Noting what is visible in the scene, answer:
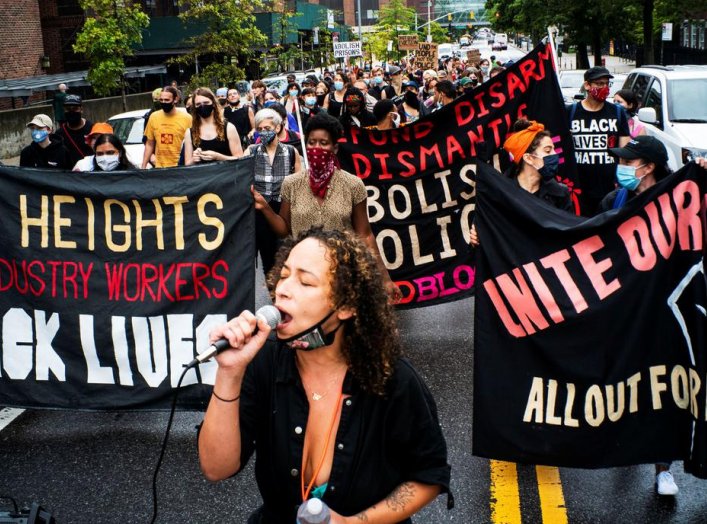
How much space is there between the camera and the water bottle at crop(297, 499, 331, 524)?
87.2 inches

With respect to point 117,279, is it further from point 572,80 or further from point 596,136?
point 572,80

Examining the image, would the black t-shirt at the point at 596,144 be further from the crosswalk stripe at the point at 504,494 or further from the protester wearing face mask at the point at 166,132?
the protester wearing face mask at the point at 166,132

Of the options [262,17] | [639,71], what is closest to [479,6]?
[262,17]

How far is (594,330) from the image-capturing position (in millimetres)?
4238

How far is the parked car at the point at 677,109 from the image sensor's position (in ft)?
37.9

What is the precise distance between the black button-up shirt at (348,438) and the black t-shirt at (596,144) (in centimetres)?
621

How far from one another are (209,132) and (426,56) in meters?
17.2

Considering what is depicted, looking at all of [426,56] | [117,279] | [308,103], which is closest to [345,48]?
[426,56]

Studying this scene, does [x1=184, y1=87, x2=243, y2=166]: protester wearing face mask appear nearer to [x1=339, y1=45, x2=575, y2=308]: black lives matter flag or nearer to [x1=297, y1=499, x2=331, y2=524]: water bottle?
[x1=339, y1=45, x2=575, y2=308]: black lives matter flag

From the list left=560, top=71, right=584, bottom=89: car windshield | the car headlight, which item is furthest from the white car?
left=560, top=71, right=584, bottom=89: car windshield

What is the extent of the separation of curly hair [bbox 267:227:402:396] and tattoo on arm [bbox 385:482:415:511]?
10.7 inches

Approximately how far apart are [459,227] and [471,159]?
535 mm

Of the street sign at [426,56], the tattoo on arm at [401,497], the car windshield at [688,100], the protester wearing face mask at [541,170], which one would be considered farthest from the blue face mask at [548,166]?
the street sign at [426,56]

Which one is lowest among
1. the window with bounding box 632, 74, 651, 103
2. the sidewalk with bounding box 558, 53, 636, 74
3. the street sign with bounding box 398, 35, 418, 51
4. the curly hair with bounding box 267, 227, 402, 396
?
the curly hair with bounding box 267, 227, 402, 396
